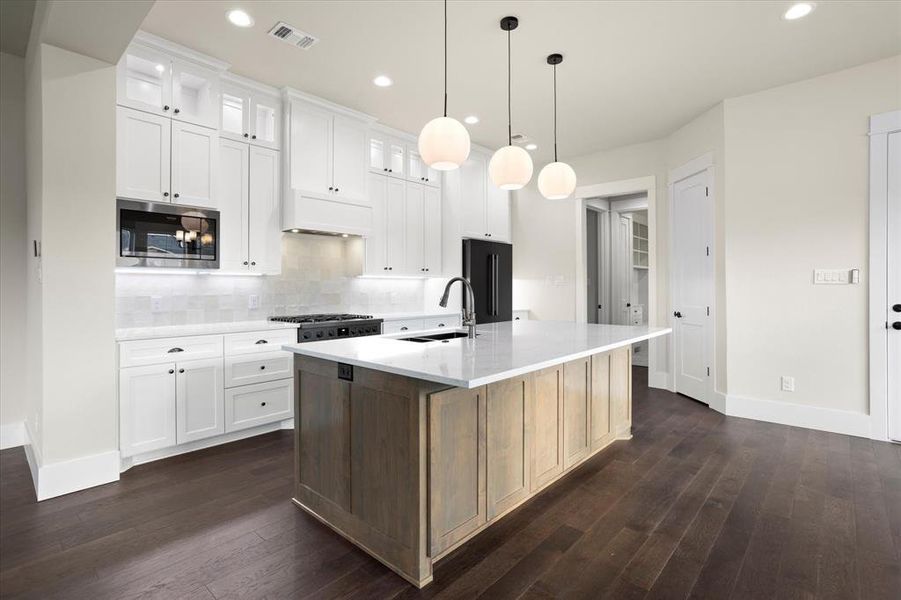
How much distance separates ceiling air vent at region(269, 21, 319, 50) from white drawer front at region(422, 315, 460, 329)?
2.72 metres

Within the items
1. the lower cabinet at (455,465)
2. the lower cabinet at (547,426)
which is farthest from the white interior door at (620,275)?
the lower cabinet at (455,465)

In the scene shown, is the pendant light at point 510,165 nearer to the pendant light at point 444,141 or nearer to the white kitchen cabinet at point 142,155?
the pendant light at point 444,141

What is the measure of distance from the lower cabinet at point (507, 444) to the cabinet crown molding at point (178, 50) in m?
3.18

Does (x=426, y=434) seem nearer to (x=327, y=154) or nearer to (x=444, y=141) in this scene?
(x=444, y=141)

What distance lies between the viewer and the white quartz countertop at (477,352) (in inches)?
65.2

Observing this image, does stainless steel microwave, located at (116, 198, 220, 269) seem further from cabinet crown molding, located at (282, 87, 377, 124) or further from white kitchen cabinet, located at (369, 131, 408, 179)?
white kitchen cabinet, located at (369, 131, 408, 179)

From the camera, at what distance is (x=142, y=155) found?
310 cm

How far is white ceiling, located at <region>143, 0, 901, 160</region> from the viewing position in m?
2.78

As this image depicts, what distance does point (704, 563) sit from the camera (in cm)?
194

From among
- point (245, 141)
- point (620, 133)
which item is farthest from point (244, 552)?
point (620, 133)

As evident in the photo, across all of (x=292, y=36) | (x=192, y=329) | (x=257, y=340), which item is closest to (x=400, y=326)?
(x=257, y=340)

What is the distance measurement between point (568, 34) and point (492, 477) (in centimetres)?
283

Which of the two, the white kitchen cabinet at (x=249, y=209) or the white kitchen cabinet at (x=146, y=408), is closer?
the white kitchen cabinet at (x=146, y=408)

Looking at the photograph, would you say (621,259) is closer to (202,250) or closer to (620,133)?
(620,133)
